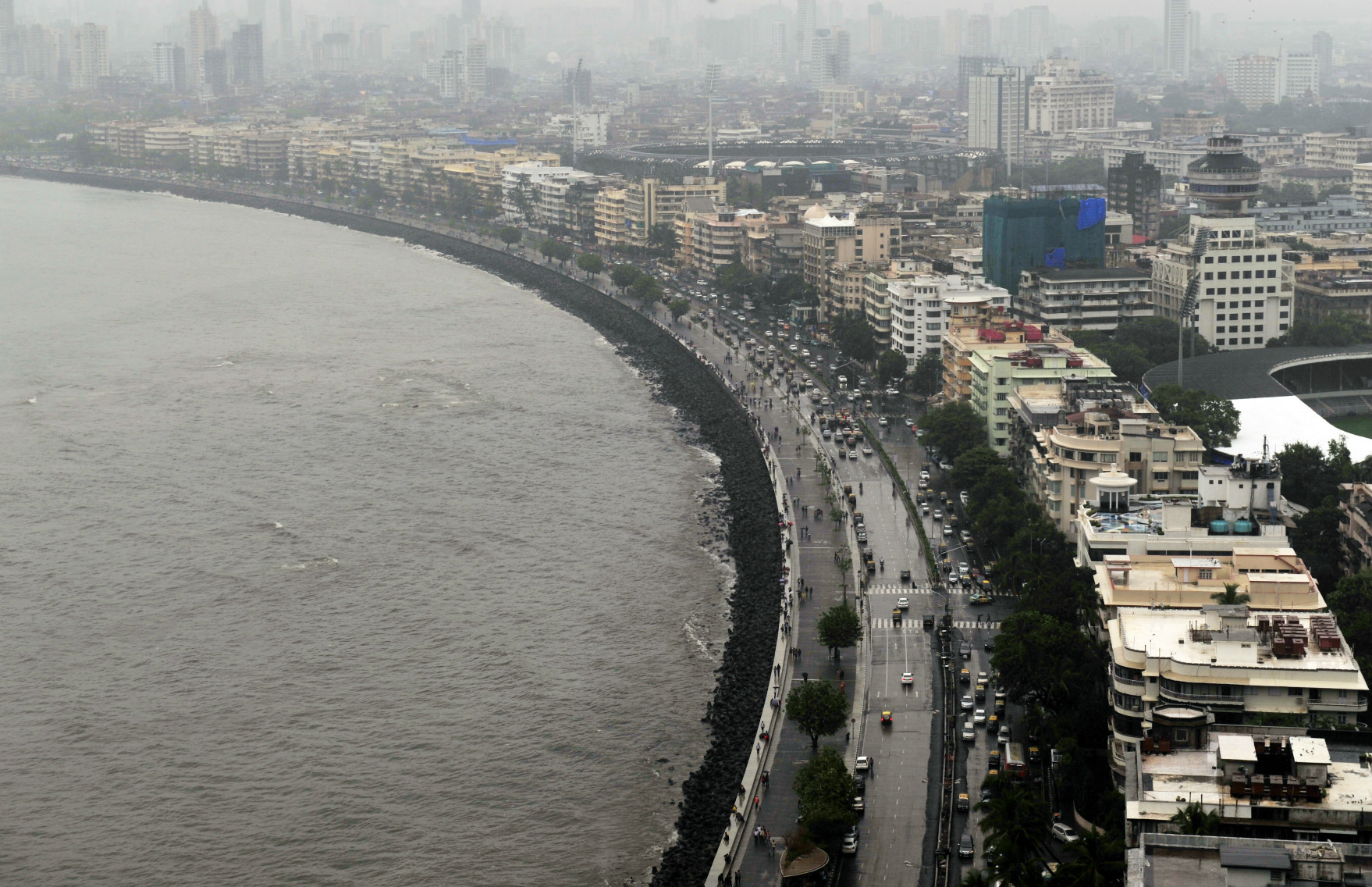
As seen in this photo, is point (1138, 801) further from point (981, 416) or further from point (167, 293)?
point (167, 293)

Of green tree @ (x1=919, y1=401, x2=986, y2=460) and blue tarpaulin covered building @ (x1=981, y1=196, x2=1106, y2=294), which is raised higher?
blue tarpaulin covered building @ (x1=981, y1=196, x2=1106, y2=294)

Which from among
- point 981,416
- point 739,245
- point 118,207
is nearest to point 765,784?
point 981,416

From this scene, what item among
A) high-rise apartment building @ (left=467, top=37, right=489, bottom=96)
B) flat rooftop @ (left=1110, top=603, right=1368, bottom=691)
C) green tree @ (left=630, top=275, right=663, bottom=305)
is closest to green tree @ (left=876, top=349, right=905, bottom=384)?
green tree @ (left=630, top=275, right=663, bottom=305)

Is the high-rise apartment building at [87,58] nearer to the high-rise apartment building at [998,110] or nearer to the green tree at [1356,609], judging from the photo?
the high-rise apartment building at [998,110]

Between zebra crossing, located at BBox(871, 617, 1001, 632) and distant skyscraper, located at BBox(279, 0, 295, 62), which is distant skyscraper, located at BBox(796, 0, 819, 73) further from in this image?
zebra crossing, located at BBox(871, 617, 1001, 632)

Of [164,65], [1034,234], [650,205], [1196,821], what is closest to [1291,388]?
[1034,234]

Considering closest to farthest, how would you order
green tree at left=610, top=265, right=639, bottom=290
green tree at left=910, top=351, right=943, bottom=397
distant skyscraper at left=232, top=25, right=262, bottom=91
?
1. green tree at left=910, top=351, right=943, bottom=397
2. green tree at left=610, top=265, right=639, bottom=290
3. distant skyscraper at left=232, top=25, right=262, bottom=91

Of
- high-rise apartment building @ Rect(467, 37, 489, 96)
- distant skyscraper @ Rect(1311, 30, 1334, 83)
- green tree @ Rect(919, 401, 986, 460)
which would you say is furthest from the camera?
high-rise apartment building @ Rect(467, 37, 489, 96)
